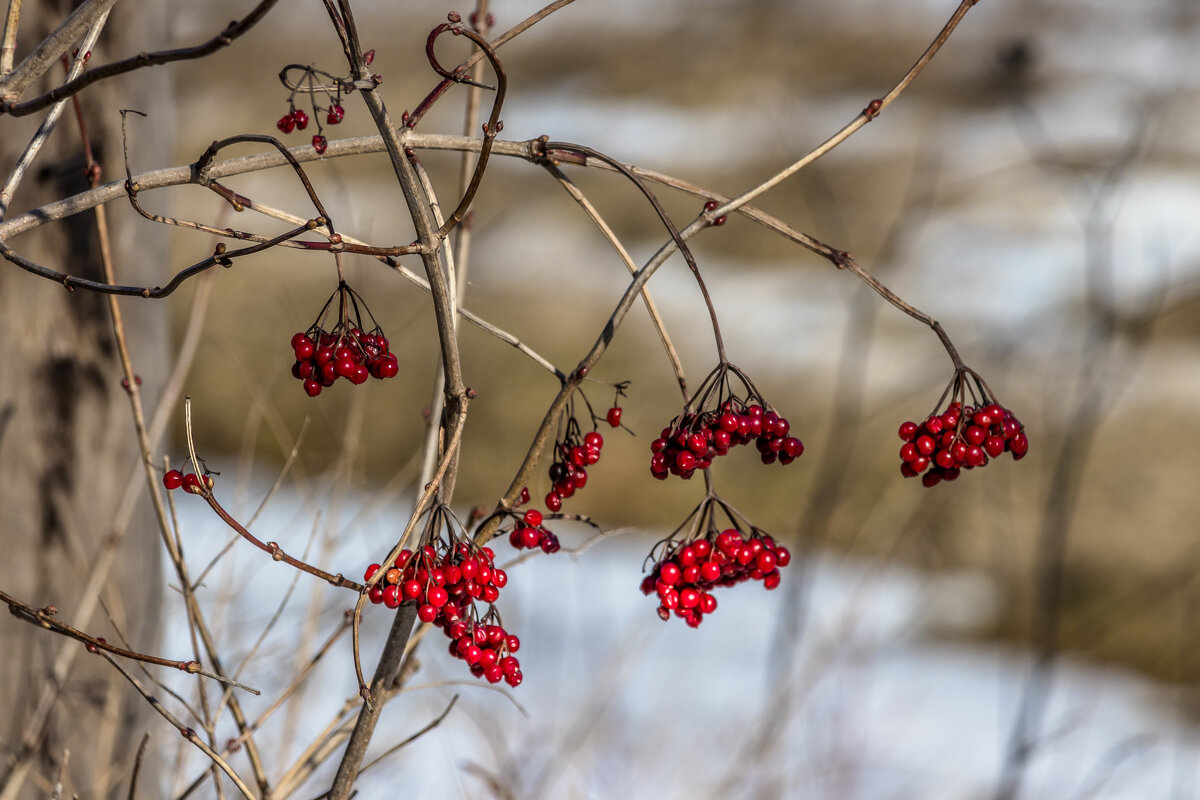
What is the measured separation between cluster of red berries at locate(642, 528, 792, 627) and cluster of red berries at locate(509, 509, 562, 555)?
0.31ft

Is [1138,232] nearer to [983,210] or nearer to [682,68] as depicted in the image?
[983,210]

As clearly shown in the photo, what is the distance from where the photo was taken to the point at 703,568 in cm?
76

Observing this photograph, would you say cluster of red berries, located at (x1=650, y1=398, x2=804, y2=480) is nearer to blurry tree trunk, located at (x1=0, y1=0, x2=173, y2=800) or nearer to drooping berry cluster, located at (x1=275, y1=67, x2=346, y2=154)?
drooping berry cluster, located at (x1=275, y1=67, x2=346, y2=154)

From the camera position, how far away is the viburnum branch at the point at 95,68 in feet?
1.56

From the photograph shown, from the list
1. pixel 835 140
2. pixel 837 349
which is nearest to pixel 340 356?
pixel 835 140

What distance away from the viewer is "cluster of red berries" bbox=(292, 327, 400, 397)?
27.3 inches

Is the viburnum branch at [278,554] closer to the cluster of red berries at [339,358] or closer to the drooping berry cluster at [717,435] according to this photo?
the cluster of red berries at [339,358]

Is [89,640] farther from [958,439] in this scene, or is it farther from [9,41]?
[958,439]

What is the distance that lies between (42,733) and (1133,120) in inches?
184

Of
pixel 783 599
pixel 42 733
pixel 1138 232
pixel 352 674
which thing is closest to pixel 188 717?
pixel 42 733

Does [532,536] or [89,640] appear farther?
[532,536]

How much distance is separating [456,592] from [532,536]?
10 cm

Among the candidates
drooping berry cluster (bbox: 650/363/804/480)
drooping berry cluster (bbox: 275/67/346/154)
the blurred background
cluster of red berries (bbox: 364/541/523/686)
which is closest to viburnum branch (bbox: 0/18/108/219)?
drooping berry cluster (bbox: 275/67/346/154)

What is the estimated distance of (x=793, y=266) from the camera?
496 cm
